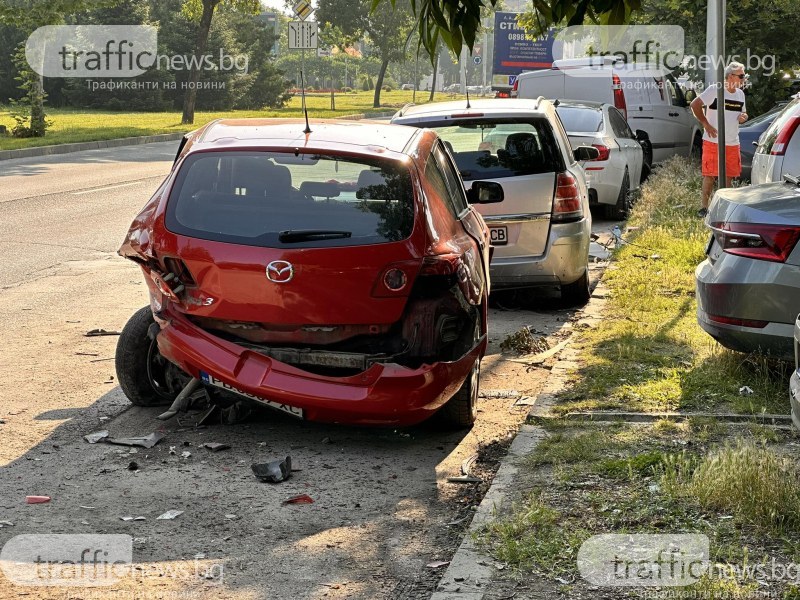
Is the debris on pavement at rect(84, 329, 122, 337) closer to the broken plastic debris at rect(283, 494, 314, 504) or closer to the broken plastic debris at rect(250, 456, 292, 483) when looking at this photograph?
the broken plastic debris at rect(250, 456, 292, 483)

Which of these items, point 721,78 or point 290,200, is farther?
A: point 721,78

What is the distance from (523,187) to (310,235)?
146 inches

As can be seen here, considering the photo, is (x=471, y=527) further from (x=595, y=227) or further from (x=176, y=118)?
(x=176, y=118)

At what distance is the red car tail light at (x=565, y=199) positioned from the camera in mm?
9258

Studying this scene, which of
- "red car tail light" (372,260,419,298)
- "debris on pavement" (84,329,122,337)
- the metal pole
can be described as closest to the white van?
the metal pole

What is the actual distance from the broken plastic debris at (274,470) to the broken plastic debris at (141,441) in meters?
0.65

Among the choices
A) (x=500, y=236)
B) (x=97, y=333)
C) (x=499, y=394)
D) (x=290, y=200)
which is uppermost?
(x=290, y=200)

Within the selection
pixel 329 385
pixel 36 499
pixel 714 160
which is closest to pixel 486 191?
pixel 329 385

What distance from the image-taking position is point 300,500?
17.0ft

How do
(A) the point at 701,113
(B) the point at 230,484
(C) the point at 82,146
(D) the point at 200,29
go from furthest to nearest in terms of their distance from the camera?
(D) the point at 200,29 → (C) the point at 82,146 → (A) the point at 701,113 → (B) the point at 230,484

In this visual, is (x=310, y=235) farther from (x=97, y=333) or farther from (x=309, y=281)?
(x=97, y=333)

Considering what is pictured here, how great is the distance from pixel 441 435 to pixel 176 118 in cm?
3946

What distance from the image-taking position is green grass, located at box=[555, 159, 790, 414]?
654 cm

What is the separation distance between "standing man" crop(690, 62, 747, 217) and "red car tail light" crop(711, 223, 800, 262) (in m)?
7.46
